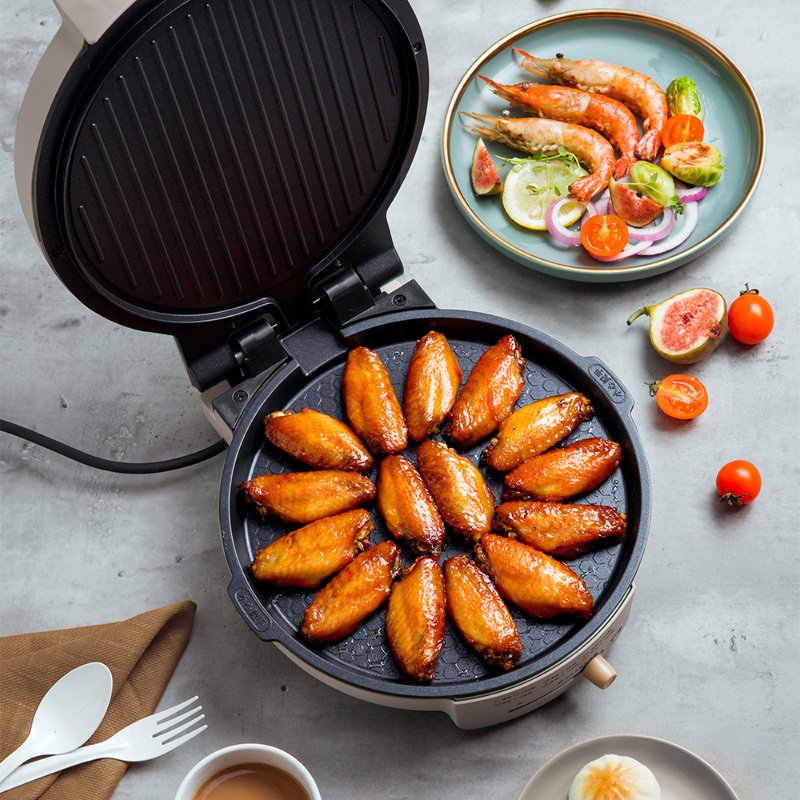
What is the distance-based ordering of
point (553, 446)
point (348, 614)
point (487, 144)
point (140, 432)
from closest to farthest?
point (348, 614)
point (553, 446)
point (140, 432)
point (487, 144)

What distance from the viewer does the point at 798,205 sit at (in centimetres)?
259

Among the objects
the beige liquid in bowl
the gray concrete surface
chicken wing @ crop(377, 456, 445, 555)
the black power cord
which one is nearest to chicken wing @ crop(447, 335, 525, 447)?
chicken wing @ crop(377, 456, 445, 555)

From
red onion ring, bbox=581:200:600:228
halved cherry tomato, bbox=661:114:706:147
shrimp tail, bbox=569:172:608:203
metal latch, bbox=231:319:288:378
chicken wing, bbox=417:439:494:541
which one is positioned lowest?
chicken wing, bbox=417:439:494:541

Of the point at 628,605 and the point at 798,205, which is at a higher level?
the point at 798,205

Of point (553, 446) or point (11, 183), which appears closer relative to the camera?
point (553, 446)

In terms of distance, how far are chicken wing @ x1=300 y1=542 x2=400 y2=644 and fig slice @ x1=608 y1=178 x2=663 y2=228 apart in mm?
1086

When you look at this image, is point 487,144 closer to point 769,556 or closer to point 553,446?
point 553,446

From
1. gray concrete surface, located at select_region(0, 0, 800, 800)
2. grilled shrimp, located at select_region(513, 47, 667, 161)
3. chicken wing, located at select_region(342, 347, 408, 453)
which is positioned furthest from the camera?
grilled shrimp, located at select_region(513, 47, 667, 161)

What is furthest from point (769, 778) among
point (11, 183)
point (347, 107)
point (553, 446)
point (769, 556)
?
point (11, 183)

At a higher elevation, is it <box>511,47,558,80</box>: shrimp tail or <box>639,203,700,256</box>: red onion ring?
<box>511,47,558,80</box>: shrimp tail

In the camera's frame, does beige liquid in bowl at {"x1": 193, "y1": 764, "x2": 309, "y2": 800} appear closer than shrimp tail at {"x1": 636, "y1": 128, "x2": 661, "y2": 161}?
Yes

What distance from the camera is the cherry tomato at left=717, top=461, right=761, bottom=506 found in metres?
2.25

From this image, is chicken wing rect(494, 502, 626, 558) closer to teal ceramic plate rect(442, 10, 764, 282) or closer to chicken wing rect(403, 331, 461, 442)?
chicken wing rect(403, 331, 461, 442)

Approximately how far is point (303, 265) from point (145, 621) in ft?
2.67
